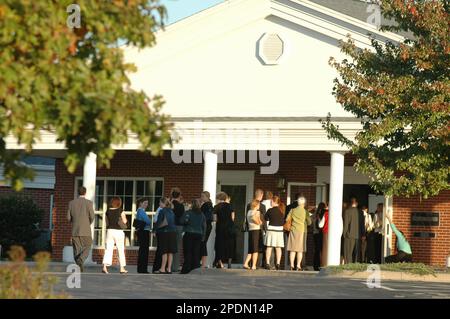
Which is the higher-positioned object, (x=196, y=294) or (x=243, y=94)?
(x=243, y=94)

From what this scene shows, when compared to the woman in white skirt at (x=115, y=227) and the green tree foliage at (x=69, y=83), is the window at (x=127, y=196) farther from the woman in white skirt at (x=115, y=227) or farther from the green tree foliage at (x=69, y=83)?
the green tree foliage at (x=69, y=83)

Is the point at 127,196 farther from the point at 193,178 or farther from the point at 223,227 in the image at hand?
the point at 223,227

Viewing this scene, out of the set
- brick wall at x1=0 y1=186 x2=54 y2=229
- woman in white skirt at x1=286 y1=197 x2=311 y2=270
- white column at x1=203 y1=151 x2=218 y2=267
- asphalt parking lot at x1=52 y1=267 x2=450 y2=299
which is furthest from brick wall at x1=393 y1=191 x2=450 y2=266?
brick wall at x1=0 y1=186 x2=54 y2=229

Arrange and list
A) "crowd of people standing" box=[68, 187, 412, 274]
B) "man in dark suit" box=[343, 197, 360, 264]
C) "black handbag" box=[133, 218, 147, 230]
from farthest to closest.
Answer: "man in dark suit" box=[343, 197, 360, 264] < "black handbag" box=[133, 218, 147, 230] < "crowd of people standing" box=[68, 187, 412, 274]

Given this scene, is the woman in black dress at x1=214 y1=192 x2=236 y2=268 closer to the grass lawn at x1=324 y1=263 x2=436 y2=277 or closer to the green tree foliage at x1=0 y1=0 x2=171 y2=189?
the grass lawn at x1=324 y1=263 x2=436 y2=277

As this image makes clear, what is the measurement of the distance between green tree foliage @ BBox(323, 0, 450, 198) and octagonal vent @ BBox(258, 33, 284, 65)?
3.83 metres

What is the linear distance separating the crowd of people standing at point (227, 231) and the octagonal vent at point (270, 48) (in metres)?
3.21

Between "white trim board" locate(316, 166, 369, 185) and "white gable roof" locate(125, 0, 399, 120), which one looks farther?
"white trim board" locate(316, 166, 369, 185)

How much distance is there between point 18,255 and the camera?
9039 mm

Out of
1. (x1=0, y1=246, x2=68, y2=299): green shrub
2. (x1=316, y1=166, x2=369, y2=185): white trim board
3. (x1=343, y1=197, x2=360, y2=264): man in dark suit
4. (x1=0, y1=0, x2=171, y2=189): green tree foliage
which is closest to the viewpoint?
(x1=0, y1=0, x2=171, y2=189): green tree foliage

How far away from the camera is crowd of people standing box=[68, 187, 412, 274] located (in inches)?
897
